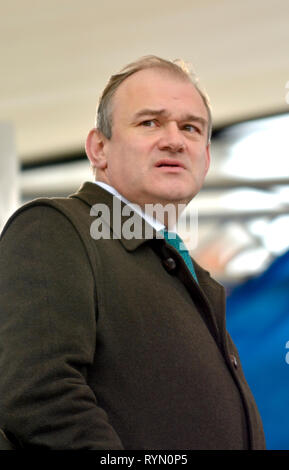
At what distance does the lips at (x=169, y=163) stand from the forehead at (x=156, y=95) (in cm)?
10

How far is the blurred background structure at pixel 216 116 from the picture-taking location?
3871mm

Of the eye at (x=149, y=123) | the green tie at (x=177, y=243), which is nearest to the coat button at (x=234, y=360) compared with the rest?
the green tie at (x=177, y=243)

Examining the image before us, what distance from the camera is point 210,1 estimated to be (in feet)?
12.1

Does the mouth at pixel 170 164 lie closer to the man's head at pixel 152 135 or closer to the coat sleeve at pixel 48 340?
the man's head at pixel 152 135

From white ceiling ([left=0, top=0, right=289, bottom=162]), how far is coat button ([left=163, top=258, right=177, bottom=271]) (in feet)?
9.22

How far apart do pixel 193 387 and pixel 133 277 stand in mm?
212

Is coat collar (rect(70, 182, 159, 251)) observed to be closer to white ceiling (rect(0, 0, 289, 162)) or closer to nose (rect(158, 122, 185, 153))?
nose (rect(158, 122, 185, 153))

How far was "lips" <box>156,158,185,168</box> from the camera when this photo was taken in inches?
52.8

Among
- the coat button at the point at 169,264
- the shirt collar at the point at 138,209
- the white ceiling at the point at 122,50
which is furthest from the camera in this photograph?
the white ceiling at the point at 122,50

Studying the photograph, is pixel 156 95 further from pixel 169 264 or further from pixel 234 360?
pixel 234 360

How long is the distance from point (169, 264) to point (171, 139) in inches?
11.3

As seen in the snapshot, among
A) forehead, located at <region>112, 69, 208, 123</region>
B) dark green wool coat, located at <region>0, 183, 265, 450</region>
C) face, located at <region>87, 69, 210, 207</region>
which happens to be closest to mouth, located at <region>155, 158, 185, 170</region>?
face, located at <region>87, 69, 210, 207</region>

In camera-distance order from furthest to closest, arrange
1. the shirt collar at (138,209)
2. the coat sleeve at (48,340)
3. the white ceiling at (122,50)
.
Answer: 1. the white ceiling at (122,50)
2. the shirt collar at (138,209)
3. the coat sleeve at (48,340)

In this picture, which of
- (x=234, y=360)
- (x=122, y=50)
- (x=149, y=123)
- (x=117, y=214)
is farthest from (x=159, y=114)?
(x=122, y=50)
